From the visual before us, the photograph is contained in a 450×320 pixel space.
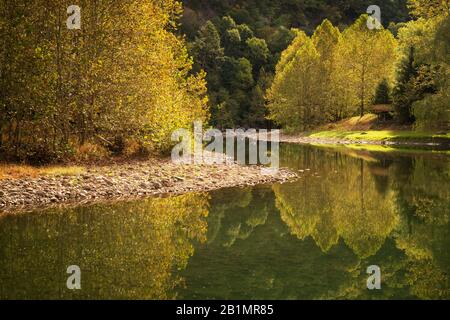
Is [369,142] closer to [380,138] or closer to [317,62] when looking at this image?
[380,138]

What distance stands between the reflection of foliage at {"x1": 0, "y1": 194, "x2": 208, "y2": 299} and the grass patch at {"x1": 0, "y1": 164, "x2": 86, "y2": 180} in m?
5.39

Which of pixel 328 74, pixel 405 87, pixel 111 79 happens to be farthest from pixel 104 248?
pixel 328 74

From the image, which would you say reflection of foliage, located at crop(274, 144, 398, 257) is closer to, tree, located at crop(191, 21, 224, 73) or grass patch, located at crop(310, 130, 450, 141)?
grass patch, located at crop(310, 130, 450, 141)

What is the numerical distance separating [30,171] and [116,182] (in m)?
4.41

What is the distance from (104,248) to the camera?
1633cm

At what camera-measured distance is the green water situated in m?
12.5

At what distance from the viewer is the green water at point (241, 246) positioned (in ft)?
41.0

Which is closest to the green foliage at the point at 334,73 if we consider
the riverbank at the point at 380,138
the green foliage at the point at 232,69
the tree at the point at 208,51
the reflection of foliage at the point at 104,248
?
the riverbank at the point at 380,138

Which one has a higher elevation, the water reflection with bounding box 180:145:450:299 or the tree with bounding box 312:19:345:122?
the tree with bounding box 312:19:345:122

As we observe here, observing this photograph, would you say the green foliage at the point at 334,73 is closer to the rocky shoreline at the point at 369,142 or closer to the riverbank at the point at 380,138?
the riverbank at the point at 380,138

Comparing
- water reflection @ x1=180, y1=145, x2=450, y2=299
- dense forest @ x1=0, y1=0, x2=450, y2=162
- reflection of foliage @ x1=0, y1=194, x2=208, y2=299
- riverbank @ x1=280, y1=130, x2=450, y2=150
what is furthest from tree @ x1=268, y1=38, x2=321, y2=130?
reflection of foliage @ x1=0, y1=194, x2=208, y2=299

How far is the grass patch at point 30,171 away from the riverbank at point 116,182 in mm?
48
